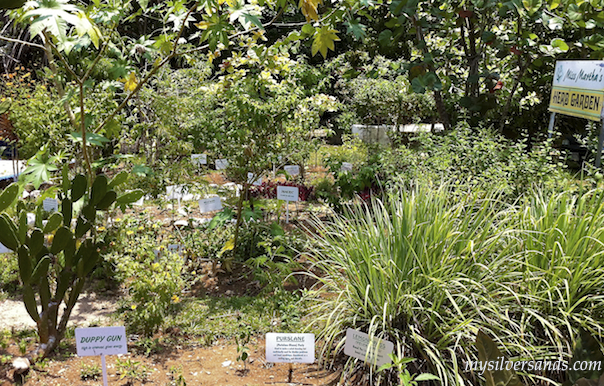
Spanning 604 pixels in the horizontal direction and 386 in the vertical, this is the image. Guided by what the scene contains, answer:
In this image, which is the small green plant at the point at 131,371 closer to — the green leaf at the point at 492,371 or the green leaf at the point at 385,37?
the green leaf at the point at 492,371

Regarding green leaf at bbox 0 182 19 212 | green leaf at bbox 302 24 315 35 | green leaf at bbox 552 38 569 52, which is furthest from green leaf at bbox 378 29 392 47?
green leaf at bbox 0 182 19 212

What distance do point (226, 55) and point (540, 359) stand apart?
456 inches

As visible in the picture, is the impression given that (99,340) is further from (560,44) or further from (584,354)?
(560,44)

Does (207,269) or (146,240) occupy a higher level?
(146,240)

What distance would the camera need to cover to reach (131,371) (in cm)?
251

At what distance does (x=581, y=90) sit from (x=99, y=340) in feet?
14.2

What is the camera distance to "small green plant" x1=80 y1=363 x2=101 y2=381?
99.3 inches

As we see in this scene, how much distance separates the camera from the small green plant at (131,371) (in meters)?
2.49

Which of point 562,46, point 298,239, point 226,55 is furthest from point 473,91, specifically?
point 226,55

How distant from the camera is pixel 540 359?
2346 mm

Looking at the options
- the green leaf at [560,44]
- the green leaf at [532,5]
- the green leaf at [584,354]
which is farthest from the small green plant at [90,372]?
the green leaf at [560,44]

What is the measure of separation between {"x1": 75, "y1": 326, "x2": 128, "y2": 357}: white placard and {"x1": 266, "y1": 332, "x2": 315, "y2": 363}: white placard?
693mm

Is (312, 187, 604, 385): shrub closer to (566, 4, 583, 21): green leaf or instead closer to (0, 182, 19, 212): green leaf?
(0, 182, 19, 212): green leaf

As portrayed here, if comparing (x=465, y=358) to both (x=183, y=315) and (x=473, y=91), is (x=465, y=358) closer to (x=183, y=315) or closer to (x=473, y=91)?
(x=183, y=315)
